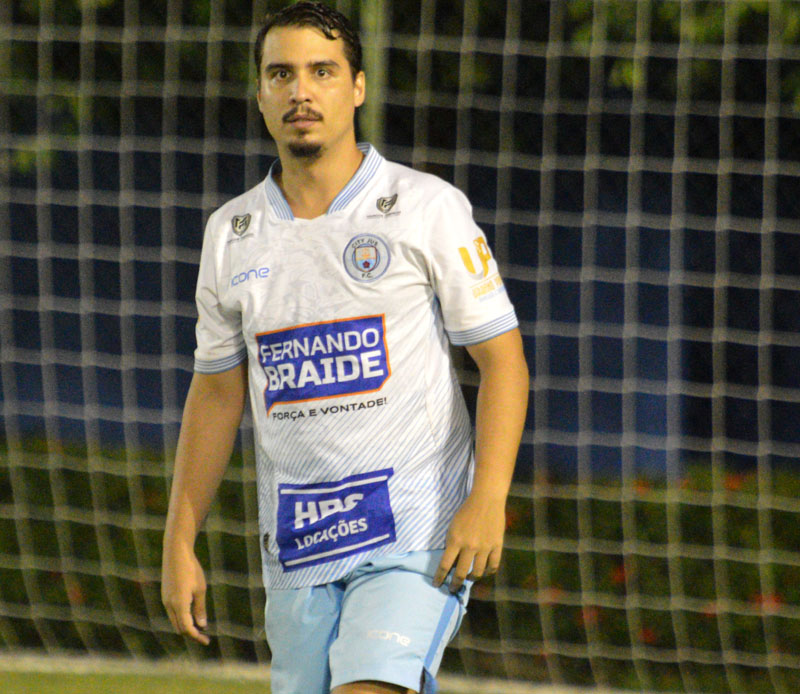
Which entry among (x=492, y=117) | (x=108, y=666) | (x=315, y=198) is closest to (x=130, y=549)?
(x=108, y=666)

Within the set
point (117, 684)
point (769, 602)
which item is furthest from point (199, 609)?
point (769, 602)

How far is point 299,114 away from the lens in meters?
2.30

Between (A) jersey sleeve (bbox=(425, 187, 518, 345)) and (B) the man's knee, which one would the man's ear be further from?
(B) the man's knee

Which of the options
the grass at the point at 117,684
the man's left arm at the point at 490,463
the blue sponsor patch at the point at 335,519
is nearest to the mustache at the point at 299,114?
the man's left arm at the point at 490,463

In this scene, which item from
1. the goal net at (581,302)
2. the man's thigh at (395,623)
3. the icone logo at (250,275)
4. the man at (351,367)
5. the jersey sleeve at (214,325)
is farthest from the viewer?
the goal net at (581,302)

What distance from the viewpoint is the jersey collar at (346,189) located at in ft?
7.75

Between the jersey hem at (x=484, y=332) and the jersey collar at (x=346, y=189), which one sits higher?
the jersey collar at (x=346, y=189)

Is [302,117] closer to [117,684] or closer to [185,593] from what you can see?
[185,593]

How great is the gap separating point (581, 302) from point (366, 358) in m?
Answer: 3.24

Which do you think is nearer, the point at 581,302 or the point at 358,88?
the point at 358,88

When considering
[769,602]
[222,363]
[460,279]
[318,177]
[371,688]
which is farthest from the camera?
[769,602]

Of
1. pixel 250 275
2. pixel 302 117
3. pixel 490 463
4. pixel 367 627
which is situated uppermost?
pixel 302 117

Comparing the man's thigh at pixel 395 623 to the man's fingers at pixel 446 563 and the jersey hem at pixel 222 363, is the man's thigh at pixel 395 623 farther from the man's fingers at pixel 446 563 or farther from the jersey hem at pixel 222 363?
the jersey hem at pixel 222 363

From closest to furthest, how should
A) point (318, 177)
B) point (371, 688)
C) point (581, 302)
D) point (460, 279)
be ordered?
1. point (371, 688)
2. point (460, 279)
3. point (318, 177)
4. point (581, 302)
